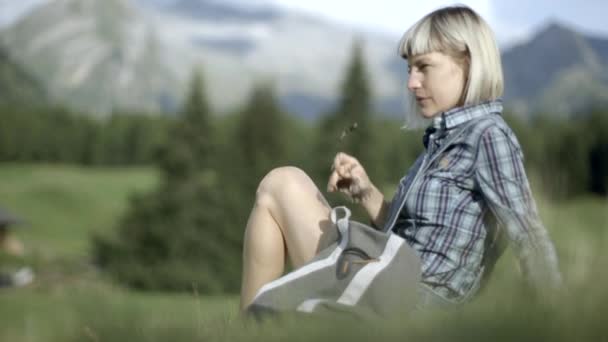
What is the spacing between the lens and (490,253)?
2.97 metres

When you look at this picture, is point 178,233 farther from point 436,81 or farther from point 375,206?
point 436,81

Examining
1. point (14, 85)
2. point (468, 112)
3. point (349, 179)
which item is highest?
point (468, 112)

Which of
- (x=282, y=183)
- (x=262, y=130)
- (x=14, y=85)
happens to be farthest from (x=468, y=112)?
(x=14, y=85)

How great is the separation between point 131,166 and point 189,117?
47557 millimetres

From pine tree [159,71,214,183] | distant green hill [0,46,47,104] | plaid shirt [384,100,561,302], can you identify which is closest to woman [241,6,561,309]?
plaid shirt [384,100,561,302]

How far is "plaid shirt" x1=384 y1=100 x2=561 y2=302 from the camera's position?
287cm

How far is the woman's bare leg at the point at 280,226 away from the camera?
320cm

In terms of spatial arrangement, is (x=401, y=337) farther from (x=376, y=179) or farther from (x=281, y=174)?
(x=376, y=179)

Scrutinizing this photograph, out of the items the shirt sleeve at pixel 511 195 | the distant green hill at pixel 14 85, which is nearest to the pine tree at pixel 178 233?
the shirt sleeve at pixel 511 195

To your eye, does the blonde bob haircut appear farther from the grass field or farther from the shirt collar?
the grass field

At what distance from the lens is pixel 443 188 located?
9.96 feet

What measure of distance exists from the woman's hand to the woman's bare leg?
0.36 feet

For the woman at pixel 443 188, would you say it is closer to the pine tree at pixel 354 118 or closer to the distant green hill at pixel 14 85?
the pine tree at pixel 354 118

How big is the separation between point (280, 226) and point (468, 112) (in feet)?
2.82
